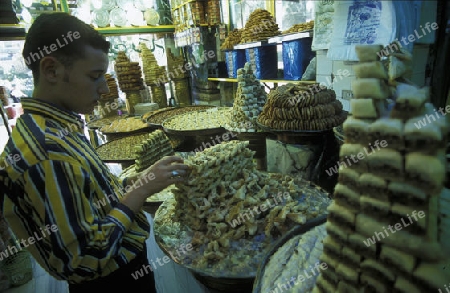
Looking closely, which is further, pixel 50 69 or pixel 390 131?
pixel 50 69

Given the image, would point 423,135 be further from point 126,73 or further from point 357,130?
point 126,73

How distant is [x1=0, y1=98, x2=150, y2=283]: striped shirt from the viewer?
3.56 ft

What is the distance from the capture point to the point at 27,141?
111 centimetres

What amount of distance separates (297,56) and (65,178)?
281cm

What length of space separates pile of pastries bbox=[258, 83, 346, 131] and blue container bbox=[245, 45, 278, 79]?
173 centimetres

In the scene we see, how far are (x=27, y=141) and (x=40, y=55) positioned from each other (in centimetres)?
41

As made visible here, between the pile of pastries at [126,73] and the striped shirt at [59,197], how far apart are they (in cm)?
477

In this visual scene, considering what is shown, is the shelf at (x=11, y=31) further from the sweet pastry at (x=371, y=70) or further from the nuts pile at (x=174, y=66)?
the sweet pastry at (x=371, y=70)

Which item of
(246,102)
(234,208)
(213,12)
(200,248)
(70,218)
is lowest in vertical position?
(200,248)

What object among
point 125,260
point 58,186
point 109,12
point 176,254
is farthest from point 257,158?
point 109,12

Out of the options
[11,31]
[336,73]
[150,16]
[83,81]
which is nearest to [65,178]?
[83,81]

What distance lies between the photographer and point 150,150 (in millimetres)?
2752

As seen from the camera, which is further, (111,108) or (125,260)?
(111,108)

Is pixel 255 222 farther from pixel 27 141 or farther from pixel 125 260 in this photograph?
pixel 27 141
